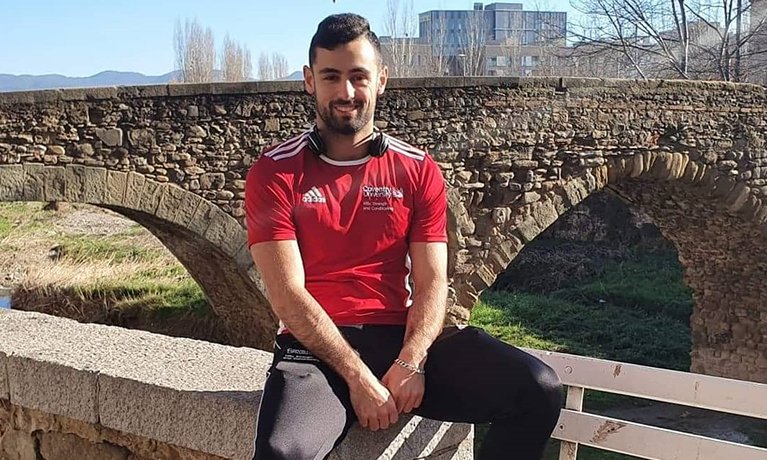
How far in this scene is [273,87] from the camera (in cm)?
766

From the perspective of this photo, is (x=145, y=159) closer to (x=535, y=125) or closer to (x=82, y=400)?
(x=535, y=125)

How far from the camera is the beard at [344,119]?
1.97 metres

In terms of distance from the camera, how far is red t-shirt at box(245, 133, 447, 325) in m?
1.90

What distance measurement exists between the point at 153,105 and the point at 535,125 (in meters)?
3.70

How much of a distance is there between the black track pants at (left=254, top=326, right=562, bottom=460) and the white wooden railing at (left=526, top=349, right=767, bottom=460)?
0.71 feet

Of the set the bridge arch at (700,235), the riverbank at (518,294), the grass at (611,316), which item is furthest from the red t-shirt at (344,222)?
the grass at (611,316)

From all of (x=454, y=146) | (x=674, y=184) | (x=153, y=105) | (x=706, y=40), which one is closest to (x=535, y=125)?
(x=454, y=146)

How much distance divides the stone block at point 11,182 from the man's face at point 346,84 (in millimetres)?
5366

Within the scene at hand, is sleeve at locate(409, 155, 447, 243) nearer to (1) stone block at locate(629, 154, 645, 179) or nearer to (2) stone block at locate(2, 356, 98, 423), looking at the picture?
(2) stone block at locate(2, 356, 98, 423)

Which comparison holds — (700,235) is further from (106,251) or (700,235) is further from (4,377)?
(4,377)

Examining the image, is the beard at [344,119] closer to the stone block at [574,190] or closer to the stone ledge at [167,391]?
the stone ledge at [167,391]

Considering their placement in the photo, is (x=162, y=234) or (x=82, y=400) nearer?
(x=82, y=400)

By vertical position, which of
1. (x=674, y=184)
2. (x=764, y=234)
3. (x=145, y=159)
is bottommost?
(x=764, y=234)

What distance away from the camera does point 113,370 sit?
2041 millimetres
